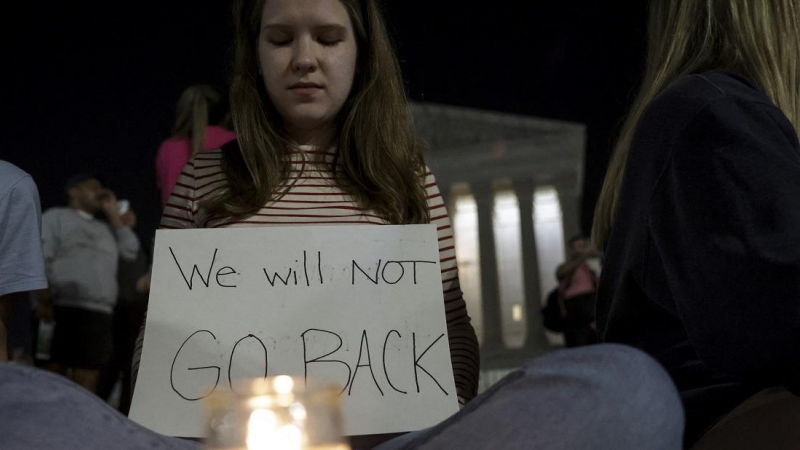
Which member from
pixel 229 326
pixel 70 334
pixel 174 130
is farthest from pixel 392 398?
pixel 70 334

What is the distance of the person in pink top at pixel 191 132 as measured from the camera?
9.72 feet

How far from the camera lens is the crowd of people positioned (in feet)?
2.68

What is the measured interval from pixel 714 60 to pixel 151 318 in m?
0.78

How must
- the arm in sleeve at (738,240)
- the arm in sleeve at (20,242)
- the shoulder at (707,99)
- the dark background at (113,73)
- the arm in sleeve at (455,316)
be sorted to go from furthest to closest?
1. the dark background at (113,73)
2. the arm in sleeve at (20,242)
3. the arm in sleeve at (455,316)
4. the shoulder at (707,99)
5. the arm in sleeve at (738,240)

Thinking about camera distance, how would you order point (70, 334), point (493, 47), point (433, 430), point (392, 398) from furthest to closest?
point (493, 47), point (70, 334), point (392, 398), point (433, 430)

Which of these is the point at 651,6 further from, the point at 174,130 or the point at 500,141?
the point at 500,141

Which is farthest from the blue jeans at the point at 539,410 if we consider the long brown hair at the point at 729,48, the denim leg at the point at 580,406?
the long brown hair at the point at 729,48

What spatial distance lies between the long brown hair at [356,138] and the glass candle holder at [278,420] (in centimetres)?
79

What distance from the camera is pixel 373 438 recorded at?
1.18m

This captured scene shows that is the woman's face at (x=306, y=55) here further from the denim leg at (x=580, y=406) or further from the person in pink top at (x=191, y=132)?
the person in pink top at (x=191, y=132)

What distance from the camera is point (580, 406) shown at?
794mm

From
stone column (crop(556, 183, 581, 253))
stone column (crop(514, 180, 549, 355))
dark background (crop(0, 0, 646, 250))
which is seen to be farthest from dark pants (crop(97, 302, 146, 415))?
stone column (crop(556, 183, 581, 253))

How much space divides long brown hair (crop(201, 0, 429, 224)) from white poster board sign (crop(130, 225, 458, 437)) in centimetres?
14

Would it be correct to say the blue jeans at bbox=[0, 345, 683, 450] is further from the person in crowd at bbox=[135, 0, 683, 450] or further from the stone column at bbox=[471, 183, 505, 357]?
the stone column at bbox=[471, 183, 505, 357]
